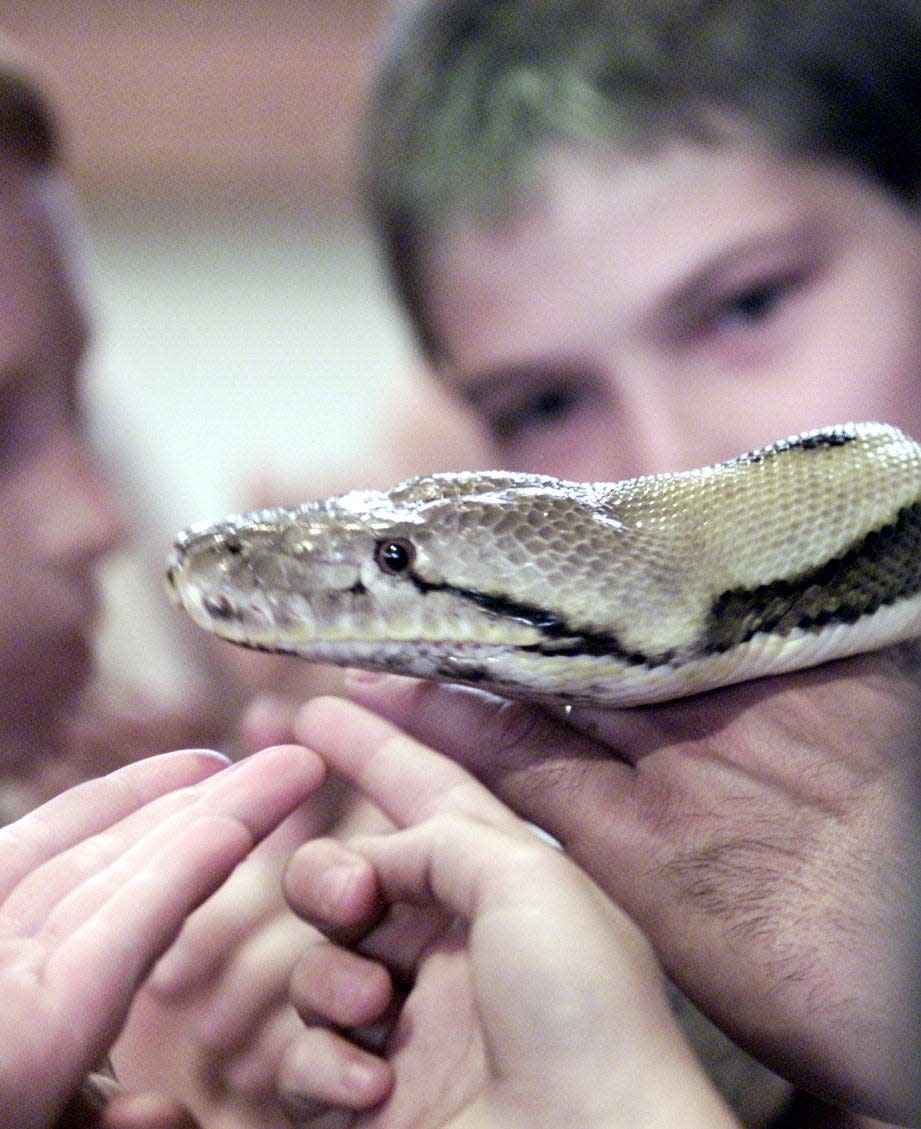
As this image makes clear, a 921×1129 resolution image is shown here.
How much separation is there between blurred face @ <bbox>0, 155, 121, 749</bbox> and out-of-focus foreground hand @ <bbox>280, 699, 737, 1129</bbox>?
1.13ft

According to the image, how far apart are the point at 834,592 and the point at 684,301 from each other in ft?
2.29

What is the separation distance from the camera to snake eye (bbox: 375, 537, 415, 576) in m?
0.70

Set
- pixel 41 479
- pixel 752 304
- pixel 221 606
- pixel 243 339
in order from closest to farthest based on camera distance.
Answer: pixel 221 606 → pixel 41 479 → pixel 752 304 → pixel 243 339

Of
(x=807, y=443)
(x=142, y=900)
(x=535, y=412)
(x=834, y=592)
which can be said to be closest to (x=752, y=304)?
(x=535, y=412)

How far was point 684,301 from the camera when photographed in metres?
1.35

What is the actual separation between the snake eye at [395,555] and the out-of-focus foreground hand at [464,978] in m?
0.11

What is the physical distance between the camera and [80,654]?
3.48 ft

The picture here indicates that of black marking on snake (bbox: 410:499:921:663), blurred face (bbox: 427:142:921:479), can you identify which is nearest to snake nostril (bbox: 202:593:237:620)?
black marking on snake (bbox: 410:499:921:663)

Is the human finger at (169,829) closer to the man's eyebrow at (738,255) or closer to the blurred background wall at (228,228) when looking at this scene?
the man's eyebrow at (738,255)

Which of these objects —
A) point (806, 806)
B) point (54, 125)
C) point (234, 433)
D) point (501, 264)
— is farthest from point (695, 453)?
point (234, 433)

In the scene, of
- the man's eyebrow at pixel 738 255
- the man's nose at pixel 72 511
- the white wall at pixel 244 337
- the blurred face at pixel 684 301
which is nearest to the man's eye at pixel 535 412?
the blurred face at pixel 684 301

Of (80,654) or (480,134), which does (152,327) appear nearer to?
(480,134)

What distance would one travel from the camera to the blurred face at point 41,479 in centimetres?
100

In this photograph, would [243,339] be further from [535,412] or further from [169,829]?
[169,829]
